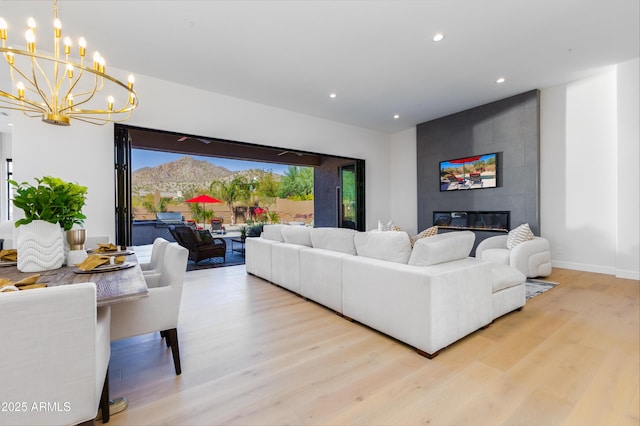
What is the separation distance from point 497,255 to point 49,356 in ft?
16.1

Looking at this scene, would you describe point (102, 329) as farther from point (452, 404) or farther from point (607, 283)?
point (607, 283)

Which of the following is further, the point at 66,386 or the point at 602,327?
the point at 602,327

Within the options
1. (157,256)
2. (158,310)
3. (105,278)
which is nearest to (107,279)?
(105,278)

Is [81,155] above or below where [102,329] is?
above

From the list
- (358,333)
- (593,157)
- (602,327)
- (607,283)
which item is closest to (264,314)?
(358,333)

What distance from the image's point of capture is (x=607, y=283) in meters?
3.98

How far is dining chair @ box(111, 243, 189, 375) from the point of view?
5.73 feet

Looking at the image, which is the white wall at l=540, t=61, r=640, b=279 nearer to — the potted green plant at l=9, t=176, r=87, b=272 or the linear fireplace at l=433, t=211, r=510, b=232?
the linear fireplace at l=433, t=211, r=510, b=232

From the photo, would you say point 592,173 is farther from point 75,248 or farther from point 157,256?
point 75,248

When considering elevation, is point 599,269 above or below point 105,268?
below

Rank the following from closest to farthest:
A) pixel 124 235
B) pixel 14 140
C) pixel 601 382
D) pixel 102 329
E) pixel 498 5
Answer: pixel 102 329 < pixel 601 382 < pixel 498 5 < pixel 14 140 < pixel 124 235

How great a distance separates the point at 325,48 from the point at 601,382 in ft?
13.4

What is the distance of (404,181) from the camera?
7582mm

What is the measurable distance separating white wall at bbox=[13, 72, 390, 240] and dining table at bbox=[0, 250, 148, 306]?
2.59 m
